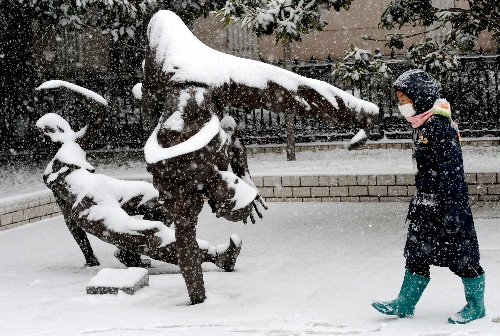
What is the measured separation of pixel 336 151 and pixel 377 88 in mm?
1394

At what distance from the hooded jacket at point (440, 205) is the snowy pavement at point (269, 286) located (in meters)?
0.43

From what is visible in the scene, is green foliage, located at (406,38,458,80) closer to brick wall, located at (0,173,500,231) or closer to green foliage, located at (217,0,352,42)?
green foliage, located at (217,0,352,42)

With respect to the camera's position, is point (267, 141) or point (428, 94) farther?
point (267, 141)

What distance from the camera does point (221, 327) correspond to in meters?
5.14

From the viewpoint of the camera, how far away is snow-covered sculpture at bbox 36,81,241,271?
6660mm

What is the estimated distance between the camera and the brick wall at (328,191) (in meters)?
9.57

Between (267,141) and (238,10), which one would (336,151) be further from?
(238,10)

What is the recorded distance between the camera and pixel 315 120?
14086 millimetres

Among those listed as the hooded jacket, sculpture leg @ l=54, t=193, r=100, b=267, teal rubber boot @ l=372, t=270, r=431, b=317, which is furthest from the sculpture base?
the hooded jacket

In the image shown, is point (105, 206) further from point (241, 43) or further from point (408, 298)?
point (241, 43)

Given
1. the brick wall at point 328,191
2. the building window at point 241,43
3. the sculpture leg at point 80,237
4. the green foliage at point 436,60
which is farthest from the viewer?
the building window at point 241,43

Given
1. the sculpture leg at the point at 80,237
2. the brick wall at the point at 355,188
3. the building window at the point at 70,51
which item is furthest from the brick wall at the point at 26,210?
the building window at the point at 70,51

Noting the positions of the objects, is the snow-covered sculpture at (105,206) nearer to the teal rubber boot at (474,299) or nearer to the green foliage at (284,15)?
the green foliage at (284,15)

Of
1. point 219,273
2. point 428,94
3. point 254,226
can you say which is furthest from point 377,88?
point 428,94
